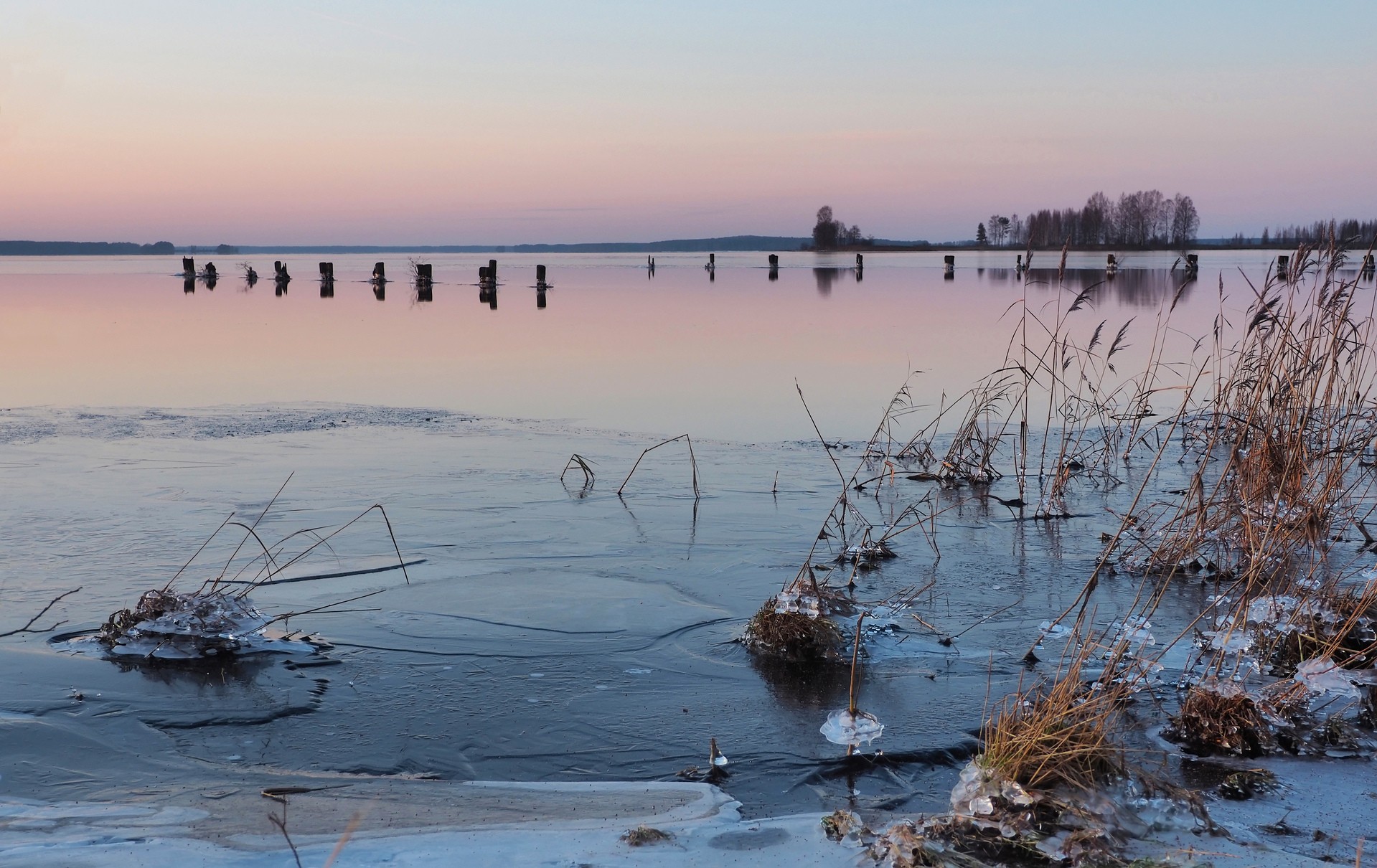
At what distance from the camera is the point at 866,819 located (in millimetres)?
3502

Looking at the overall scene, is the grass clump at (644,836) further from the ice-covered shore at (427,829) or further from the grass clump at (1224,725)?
the grass clump at (1224,725)

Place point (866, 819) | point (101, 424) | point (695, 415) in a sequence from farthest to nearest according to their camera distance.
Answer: point (695, 415)
point (101, 424)
point (866, 819)

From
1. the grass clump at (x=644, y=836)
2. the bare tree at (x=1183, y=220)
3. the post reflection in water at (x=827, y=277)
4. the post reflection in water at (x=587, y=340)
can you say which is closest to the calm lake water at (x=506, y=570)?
the post reflection in water at (x=587, y=340)

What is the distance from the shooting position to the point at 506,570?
649 cm

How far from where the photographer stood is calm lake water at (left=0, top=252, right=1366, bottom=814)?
4129 mm

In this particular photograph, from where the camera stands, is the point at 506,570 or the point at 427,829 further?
the point at 506,570

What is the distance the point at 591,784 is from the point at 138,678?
230 centimetres

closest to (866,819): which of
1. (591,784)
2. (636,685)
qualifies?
(591,784)

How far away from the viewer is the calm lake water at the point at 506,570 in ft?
13.5

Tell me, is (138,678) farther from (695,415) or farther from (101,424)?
(695,415)

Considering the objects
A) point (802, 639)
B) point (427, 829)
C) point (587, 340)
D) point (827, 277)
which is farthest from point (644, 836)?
point (827, 277)

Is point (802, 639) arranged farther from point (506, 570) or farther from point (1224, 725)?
point (506, 570)

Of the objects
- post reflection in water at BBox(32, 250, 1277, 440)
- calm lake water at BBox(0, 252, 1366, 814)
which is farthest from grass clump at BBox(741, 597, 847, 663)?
post reflection in water at BBox(32, 250, 1277, 440)

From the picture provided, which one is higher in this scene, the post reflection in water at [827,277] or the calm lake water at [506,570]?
the post reflection in water at [827,277]
